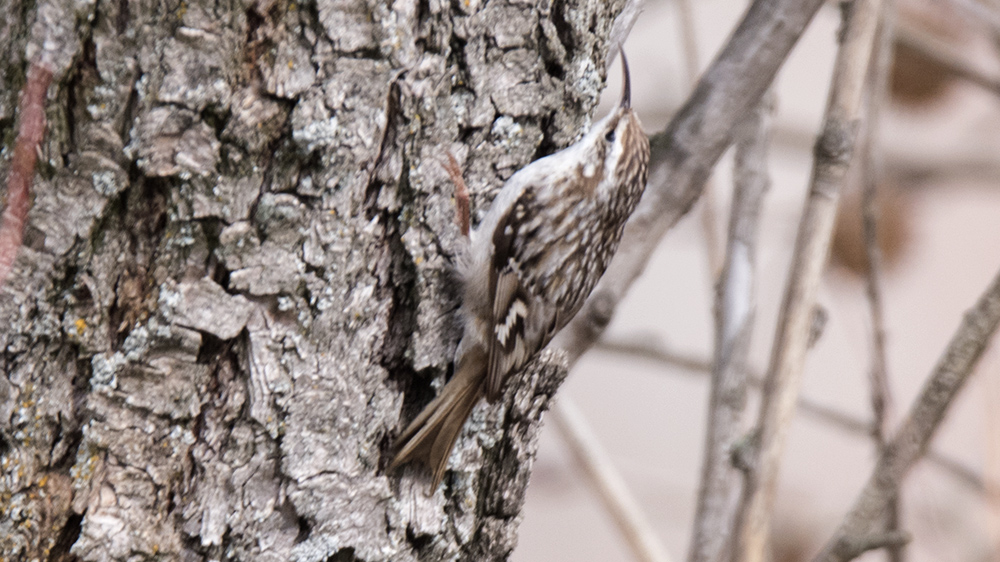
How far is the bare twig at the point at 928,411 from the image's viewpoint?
1209 mm

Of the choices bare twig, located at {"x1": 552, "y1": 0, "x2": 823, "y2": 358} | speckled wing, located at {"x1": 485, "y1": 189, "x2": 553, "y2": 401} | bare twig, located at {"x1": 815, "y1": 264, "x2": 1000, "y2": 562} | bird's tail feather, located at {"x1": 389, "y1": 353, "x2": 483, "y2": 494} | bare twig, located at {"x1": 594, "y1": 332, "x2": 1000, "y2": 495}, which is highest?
bare twig, located at {"x1": 552, "y1": 0, "x2": 823, "y2": 358}

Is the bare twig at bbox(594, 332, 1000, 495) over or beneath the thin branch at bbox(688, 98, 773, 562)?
beneath

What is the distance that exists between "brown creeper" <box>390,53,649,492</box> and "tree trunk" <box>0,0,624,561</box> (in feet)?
0.15

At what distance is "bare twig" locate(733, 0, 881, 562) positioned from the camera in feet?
3.74

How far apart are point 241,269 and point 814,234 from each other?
2.41 ft

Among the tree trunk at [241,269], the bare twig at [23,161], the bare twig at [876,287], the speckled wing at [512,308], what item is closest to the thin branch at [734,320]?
the bare twig at [876,287]

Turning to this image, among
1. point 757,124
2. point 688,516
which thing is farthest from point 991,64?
point 757,124

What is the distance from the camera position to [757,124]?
4.77 ft

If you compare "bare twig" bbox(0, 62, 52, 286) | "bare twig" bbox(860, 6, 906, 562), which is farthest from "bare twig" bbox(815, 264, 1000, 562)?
"bare twig" bbox(0, 62, 52, 286)

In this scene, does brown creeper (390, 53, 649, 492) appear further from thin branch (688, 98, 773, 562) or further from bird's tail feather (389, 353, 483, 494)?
thin branch (688, 98, 773, 562)

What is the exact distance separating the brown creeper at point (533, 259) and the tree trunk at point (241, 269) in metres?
0.04

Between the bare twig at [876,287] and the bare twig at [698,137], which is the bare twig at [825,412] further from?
the bare twig at [698,137]

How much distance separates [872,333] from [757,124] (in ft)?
1.30

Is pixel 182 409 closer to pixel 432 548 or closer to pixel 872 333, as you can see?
pixel 432 548
